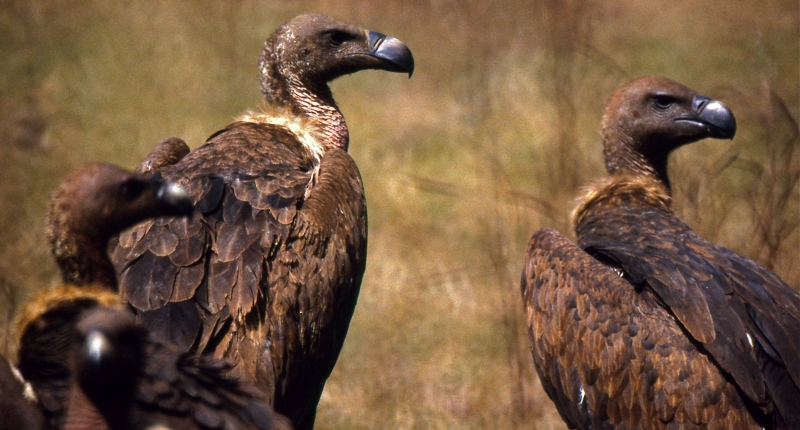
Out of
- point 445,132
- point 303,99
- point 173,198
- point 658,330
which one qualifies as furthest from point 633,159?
point 445,132

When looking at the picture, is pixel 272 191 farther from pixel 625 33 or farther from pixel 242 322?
pixel 625 33

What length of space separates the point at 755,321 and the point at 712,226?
8.60 ft

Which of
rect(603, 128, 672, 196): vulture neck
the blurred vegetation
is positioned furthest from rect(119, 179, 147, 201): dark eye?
rect(603, 128, 672, 196): vulture neck

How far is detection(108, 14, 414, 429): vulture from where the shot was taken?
13.3 feet

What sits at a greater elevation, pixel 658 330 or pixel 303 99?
pixel 303 99

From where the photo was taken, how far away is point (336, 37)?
586 cm

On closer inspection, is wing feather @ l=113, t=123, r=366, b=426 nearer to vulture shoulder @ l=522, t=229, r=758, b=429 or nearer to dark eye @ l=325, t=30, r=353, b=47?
vulture shoulder @ l=522, t=229, r=758, b=429

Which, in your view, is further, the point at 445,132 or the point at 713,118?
the point at 445,132

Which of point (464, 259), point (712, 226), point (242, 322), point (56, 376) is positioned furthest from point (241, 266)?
point (464, 259)

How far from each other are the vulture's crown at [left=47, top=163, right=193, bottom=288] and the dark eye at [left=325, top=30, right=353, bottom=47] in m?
2.25

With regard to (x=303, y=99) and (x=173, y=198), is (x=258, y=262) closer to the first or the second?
(x=173, y=198)

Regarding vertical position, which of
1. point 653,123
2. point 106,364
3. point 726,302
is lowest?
point 726,302

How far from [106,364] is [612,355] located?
2.53 meters

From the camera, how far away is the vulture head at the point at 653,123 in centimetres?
601
